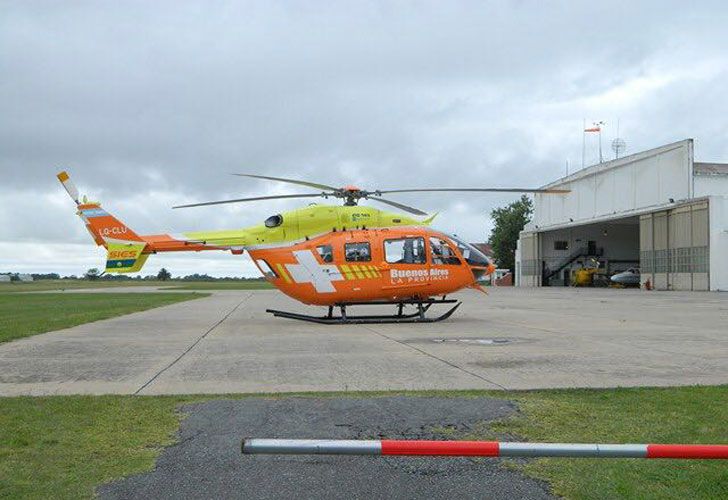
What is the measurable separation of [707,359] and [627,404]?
443 cm

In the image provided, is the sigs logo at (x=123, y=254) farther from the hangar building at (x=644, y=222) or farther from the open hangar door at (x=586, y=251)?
the open hangar door at (x=586, y=251)

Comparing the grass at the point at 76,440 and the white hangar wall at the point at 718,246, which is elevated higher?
the white hangar wall at the point at 718,246

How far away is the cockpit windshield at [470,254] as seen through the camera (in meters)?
19.7

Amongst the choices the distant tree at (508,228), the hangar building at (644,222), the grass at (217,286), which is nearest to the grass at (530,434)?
the hangar building at (644,222)

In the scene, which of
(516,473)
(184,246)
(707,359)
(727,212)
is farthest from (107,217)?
(727,212)

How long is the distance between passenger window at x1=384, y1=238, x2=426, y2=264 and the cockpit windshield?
43.2 inches

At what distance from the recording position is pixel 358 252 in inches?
742

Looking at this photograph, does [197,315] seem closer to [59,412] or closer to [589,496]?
[59,412]

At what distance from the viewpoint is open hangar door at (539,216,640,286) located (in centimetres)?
7050

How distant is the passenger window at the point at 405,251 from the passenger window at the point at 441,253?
31 centimetres

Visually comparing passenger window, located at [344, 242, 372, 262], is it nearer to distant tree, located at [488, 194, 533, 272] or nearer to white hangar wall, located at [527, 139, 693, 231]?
white hangar wall, located at [527, 139, 693, 231]

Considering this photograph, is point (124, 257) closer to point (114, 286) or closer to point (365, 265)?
point (365, 265)

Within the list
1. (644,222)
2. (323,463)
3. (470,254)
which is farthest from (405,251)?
(644,222)

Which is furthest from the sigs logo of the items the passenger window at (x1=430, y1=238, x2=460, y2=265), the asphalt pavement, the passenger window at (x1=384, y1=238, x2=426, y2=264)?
the asphalt pavement
